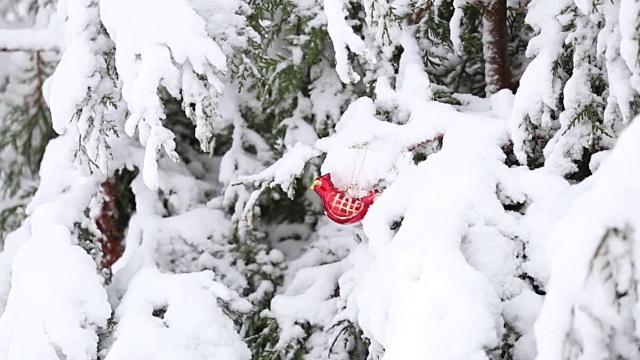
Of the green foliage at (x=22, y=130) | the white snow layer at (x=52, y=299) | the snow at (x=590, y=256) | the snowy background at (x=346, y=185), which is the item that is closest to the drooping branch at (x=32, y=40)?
the snowy background at (x=346, y=185)

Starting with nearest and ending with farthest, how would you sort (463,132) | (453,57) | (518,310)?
(518,310), (463,132), (453,57)

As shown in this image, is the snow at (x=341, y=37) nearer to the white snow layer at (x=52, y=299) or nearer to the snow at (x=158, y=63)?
the snow at (x=158, y=63)

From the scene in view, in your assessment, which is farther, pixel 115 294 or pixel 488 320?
pixel 115 294

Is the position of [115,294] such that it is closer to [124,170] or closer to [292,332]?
[292,332]

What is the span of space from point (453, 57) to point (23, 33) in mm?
1928

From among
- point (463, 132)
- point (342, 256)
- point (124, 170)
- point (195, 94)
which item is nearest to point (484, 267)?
point (463, 132)

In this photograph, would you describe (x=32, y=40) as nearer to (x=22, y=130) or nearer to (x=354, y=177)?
(x=22, y=130)

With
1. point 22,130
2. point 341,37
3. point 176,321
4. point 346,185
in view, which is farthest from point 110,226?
point 341,37

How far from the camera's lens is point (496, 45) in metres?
2.49

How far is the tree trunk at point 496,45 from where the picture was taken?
94.7 inches

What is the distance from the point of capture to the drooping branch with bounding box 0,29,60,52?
10.1 ft

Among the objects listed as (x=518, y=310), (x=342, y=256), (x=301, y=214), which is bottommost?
(x=301, y=214)

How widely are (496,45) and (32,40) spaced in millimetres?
2043

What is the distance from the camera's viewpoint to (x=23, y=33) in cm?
313
